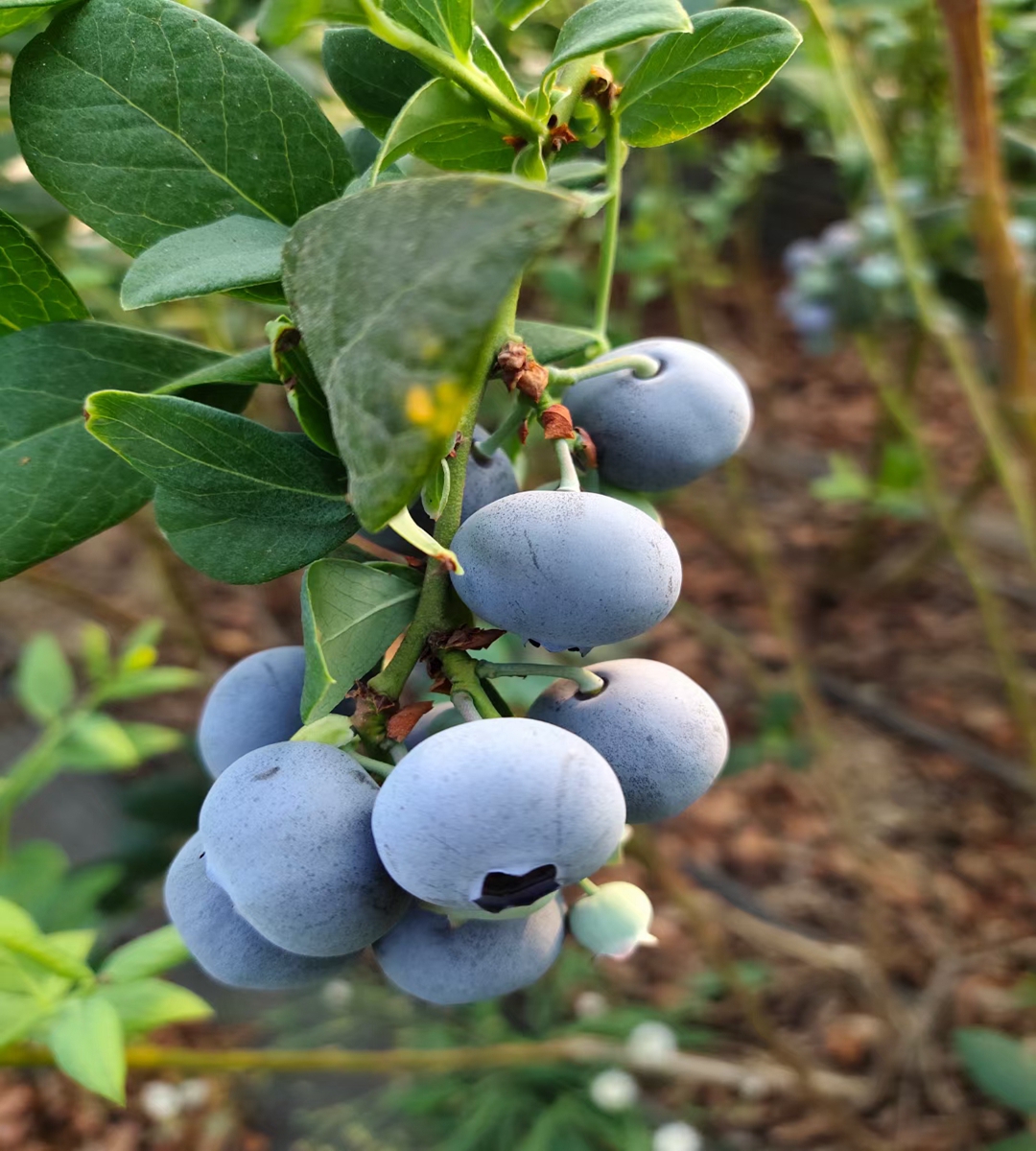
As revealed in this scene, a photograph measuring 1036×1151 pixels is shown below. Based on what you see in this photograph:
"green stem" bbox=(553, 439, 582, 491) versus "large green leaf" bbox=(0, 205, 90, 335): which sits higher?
"large green leaf" bbox=(0, 205, 90, 335)

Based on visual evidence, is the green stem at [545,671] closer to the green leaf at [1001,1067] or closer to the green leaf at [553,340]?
the green leaf at [553,340]

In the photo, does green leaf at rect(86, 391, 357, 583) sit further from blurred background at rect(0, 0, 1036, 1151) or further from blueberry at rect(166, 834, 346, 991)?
blurred background at rect(0, 0, 1036, 1151)

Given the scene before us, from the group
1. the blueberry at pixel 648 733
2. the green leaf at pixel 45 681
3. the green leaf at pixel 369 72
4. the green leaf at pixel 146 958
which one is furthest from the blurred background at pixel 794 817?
the blueberry at pixel 648 733

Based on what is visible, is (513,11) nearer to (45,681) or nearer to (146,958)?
(146,958)

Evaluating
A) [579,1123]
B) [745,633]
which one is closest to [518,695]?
[579,1123]

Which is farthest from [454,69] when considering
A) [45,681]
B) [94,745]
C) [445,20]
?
[45,681]

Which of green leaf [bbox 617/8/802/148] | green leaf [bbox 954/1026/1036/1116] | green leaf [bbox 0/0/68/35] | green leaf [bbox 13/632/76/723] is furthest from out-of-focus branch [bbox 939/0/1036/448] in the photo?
green leaf [bbox 13/632/76/723]
